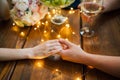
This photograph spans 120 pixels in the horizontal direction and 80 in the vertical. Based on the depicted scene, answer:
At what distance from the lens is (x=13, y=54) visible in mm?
957

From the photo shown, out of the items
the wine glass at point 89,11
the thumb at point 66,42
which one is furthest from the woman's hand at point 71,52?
the wine glass at point 89,11

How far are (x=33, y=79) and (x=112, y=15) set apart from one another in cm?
61

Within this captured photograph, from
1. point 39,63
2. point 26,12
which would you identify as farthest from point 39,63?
point 26,12

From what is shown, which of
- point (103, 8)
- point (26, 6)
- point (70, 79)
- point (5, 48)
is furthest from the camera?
point (103, 8)

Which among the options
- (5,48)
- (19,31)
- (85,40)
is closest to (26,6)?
(19,31)

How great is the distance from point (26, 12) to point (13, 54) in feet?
0.86

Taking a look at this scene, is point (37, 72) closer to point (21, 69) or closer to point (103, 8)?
point (21, 69)

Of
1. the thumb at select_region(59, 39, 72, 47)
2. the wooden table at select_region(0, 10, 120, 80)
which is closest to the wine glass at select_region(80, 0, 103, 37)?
the wooden table at select_region(0, 10, 120, 80)

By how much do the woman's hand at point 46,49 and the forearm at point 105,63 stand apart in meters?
0.14

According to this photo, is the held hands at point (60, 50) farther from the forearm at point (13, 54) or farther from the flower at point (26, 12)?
the flower at point (26, 12)

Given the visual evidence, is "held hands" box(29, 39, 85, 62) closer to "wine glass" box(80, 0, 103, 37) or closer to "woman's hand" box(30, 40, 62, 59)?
"woman's hand" box(30, 40, 62, 59)

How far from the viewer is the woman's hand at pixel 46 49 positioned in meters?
0.95

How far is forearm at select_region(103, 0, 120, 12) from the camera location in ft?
3.96

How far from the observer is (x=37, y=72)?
2.91 feet
